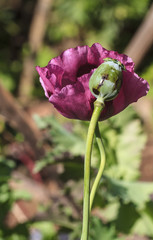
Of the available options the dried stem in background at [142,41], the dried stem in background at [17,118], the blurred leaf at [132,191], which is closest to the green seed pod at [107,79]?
the blurred leaf at [132,191]

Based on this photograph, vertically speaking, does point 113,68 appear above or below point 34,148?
above

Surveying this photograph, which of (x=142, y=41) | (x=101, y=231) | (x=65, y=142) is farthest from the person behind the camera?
(x=142, y=41)

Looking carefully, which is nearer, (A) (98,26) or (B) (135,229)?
(B) (135,229)

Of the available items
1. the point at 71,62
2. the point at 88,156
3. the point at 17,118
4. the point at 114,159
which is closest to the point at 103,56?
the point at 71,62

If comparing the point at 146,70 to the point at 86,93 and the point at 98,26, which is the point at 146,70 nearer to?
the point at 98,26

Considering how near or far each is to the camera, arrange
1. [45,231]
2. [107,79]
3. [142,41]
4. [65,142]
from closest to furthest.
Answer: [107,79] → [65,142] → [45,231] → [142,41]

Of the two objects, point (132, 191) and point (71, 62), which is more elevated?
point (71, 62)

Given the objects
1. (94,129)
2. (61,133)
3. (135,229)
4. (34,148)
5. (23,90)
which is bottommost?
(23,90)

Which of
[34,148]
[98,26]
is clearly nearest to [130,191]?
[34,148]

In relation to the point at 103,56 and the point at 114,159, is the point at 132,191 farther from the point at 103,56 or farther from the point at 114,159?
the point at 103,56
